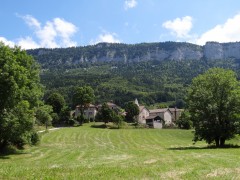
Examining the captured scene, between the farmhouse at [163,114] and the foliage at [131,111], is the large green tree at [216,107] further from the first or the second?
the farmhouse at [163,114]

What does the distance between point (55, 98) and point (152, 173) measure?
116m

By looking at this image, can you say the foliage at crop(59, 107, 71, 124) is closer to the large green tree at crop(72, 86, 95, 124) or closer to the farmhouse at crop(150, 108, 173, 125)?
the large green tree at crop(72, 86, 95, 124)

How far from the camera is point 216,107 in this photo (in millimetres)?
46594

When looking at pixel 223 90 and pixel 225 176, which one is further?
pixel 223 90

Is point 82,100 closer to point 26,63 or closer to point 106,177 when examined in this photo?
point 26,63

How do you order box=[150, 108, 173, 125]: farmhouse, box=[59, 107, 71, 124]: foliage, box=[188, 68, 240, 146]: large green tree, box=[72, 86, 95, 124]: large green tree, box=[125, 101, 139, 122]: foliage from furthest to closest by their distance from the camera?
box=[150, 108, 173, 125]: farmhouse, box=[125, 101, 139, 122]: foliage, box=[59, 107, 71, 124]: foliage, box=[72, 86, 95, 124]: large green tree, box=[188, 68, 240, 146]: large green tree

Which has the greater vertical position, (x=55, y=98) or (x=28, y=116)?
(x=55, y=98)

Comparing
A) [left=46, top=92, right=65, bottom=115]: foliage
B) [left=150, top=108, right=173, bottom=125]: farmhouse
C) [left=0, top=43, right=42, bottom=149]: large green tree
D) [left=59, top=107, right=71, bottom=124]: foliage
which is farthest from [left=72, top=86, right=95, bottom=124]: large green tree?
[left=0, top=43, right=42, bottom=149]: large green tree

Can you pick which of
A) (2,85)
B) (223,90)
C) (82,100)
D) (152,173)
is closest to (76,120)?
(82,100)

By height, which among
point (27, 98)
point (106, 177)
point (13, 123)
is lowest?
point (106, 177)

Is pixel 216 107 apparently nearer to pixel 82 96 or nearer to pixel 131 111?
pixel 82 96

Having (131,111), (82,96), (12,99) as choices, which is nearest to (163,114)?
(131,111)

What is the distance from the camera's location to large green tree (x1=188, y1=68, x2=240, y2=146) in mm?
46406

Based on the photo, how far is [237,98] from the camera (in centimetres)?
4647
